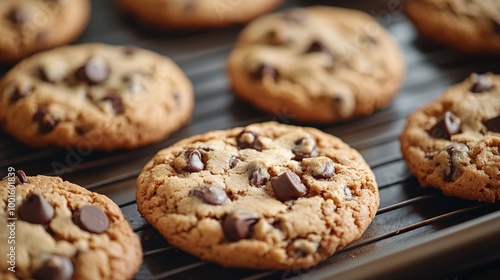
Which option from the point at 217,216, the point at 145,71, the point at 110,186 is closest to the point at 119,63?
the point at 145,71

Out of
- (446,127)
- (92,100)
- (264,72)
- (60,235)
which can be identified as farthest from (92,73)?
(446,127)

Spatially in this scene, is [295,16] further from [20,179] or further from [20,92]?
[20,179]

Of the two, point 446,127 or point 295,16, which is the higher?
point 295,16

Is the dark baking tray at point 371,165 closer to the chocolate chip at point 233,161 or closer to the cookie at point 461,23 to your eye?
the cookie at point 461,23

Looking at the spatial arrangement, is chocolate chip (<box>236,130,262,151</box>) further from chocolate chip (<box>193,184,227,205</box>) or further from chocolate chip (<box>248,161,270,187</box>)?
chocolate chip (<box>193,184,227,205</box>)

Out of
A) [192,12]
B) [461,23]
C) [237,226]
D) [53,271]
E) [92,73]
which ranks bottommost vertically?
[53,271]

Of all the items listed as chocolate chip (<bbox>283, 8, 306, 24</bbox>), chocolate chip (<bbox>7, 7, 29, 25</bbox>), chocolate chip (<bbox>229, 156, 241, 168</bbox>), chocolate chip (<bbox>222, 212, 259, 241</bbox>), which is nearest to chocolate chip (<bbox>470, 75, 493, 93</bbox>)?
chocolate chip (<bbox>283, 8, 306, 24</bbox>)
